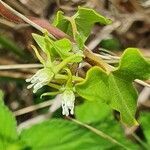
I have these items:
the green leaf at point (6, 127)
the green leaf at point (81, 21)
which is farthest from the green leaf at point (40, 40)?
the green leaf at point (6, 127)

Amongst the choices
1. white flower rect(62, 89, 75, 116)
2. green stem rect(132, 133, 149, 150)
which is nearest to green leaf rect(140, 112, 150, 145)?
green stem rect(132, 133, 149, 150)

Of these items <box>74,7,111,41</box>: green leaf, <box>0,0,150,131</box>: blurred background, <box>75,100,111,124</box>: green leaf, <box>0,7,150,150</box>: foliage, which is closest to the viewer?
<box>0,7,150,150</box>: foliage

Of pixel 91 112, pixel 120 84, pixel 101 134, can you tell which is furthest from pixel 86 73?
pixel 91 112

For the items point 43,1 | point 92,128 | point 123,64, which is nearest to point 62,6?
point 43,1

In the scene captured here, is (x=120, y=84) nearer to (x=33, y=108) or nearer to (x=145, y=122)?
(x=145, y=122)

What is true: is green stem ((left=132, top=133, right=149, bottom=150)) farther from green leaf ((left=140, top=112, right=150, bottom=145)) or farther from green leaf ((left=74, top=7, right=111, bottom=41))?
green leaf ((left=74, top=7, right=111, bottom=41))

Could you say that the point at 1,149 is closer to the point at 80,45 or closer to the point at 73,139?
the point at 73,139

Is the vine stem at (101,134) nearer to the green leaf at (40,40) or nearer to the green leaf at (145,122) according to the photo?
the green leaf at (145,122)
